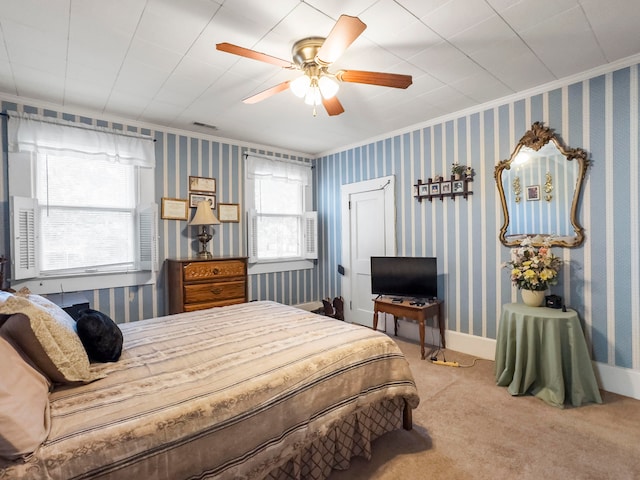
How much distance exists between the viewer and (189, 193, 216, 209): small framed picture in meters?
3.99

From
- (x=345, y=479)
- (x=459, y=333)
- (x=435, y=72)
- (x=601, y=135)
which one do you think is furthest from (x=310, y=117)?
(x=345, y=479)

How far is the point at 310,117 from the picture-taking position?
354 cm

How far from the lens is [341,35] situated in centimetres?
164

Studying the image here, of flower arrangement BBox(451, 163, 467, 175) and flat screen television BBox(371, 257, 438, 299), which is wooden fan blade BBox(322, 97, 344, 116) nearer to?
flower arrangement BBox(451, 163, 467, 175)

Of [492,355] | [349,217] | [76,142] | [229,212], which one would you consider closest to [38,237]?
[76,142]

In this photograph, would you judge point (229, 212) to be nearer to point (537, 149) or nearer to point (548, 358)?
point (537, 149)

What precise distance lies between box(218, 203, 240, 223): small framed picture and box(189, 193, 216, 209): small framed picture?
10cm

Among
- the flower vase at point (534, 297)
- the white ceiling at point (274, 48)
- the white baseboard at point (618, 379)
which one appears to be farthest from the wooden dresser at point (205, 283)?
the white baseboard at point (618, 379)

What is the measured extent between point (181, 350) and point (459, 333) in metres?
2.90

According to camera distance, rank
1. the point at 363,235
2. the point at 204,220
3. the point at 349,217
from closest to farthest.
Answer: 1. the point at 204,220
2. the point at 363,235
3. the point at 349,217

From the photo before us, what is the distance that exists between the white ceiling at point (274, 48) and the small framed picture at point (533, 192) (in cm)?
90

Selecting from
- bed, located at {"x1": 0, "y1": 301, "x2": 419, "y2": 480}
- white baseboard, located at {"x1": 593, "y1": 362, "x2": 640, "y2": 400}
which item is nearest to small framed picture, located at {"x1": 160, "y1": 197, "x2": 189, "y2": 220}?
bed, located at {"x1": 0, "y1": 301, "x2": 419, "y2": 480}

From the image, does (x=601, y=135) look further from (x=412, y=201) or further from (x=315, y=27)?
(x=315, y=27)

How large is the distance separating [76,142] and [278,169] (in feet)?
7.79
